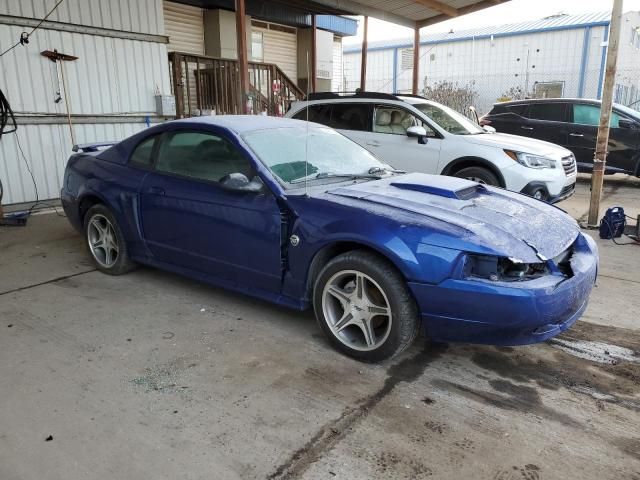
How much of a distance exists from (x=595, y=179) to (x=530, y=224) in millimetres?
4281

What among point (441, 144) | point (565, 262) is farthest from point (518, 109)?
point (565, 262)

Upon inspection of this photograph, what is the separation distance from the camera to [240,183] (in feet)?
11.7

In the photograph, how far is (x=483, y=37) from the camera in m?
25.4

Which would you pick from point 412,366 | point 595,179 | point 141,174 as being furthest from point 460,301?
point 595,179

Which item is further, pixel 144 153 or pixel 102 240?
pixel 102 240

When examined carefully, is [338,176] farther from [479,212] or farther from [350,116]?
[350,116]

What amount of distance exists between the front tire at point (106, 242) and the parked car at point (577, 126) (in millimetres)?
9288

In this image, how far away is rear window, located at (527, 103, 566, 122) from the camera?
11.1 metres

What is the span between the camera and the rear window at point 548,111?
36.3 ft

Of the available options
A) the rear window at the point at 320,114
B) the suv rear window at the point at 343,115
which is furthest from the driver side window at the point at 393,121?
the rear window at the point at 320,114

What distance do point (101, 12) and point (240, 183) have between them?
649cm

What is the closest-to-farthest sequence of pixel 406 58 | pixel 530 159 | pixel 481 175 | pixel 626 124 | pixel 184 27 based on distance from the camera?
pixel 530 159
pixel 481 175
pixel 626 124
pixel 184 27
pixel 406 58

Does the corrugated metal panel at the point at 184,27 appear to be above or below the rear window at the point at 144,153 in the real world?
above

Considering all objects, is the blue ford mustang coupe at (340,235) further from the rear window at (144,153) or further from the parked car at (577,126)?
the parked car at (577,126)
